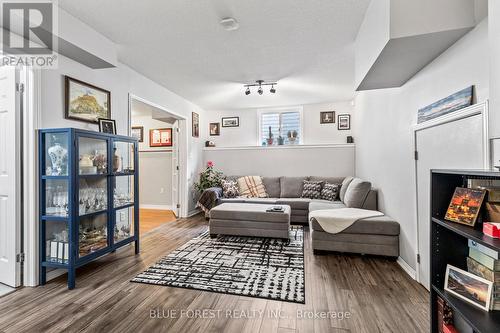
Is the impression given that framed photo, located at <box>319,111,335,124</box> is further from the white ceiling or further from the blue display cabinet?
the blue display cabinet

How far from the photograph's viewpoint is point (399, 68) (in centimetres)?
217

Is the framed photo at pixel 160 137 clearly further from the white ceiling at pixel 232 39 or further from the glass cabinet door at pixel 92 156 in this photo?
the glass cabinet door at pixel 92 156

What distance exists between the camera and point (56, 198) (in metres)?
2.36

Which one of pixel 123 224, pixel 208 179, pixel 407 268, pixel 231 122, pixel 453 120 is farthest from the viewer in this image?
pixel 231 122

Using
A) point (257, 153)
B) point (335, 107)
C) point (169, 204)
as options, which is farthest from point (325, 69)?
point (169, 204)

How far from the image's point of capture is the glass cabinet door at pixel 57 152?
2.31 metres

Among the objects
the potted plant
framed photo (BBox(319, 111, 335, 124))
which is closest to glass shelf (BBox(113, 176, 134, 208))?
the potted plant

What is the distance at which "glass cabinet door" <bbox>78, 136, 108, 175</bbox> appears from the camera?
243cm

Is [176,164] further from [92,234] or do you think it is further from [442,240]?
[442,240]

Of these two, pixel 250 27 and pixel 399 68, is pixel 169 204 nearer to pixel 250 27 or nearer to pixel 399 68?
pixel 250 27

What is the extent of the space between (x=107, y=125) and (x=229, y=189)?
2738mm

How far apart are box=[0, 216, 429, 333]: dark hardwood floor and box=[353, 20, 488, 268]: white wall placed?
643 mm

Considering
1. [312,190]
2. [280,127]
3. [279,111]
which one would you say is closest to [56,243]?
[312,190]

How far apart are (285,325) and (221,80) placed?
3.57 metres
